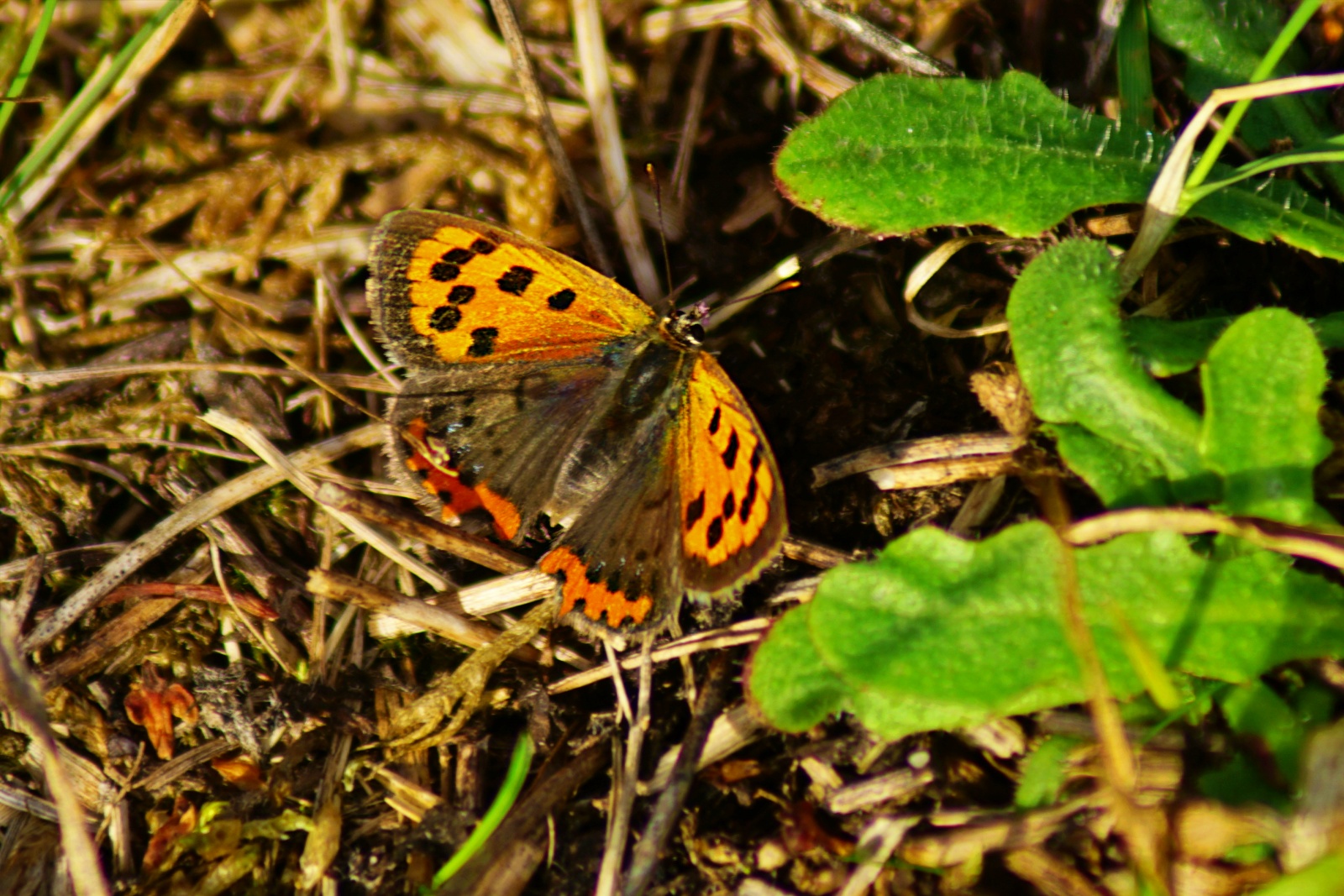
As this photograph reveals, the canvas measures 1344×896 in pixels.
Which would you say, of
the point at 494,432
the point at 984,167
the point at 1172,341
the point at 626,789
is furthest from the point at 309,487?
the point at 1172,341

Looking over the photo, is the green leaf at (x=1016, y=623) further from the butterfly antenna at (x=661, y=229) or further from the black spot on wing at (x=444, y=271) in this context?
the black spot on wing at (x=444, y=271)

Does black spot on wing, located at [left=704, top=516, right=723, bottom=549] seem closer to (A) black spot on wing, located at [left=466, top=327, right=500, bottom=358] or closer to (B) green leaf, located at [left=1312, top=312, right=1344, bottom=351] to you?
(A) black spot on wing, located at [left=466, top=327, right=500, bottom=358]

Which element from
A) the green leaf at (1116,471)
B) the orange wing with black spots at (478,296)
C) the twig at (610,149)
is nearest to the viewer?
the green leaf at (1116,471)

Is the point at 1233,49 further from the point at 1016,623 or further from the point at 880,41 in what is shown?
the point at 1016,623

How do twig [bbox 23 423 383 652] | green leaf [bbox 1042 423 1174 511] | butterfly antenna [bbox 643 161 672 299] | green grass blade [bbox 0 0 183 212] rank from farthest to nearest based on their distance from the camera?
green grass blade [bbox 0 0 183 212] → butterfly antenna [bbox 643 161 672 299] → twig [bbox 23 423 383 652] → green leaf [bbox 1042 423 1174 511]

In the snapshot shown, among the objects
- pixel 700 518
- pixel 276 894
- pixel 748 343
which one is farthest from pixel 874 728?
pixel 276 894

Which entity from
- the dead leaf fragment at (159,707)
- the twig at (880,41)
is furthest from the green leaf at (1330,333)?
the dead leaf fragment at (159,707)

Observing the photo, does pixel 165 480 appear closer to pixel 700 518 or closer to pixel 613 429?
pixel 613 429

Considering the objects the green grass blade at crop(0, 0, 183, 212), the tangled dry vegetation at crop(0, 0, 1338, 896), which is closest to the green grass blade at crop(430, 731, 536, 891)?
the tangled dry vegetation at crop(0, 0, 1338, 896)
